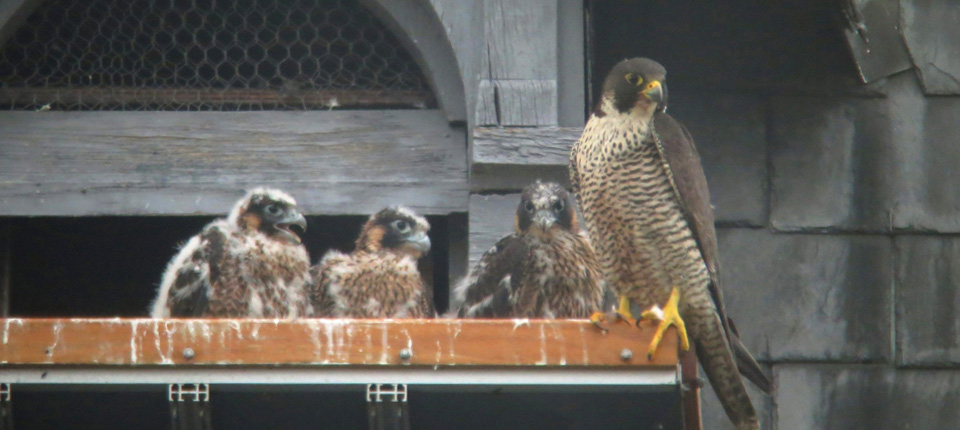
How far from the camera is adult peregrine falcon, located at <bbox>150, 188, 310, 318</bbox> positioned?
396 centimetres

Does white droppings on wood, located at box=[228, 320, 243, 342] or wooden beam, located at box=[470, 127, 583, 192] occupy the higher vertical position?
wooden beam, located at box=[470, 127, 583, 192]

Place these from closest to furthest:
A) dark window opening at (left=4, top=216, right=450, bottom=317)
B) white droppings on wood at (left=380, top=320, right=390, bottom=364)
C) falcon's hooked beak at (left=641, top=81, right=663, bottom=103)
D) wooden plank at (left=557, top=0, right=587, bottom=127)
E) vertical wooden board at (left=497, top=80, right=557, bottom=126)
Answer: white droppings on wood at (left=380, top=320, right=390, bottom=364) < falcon's hooked beak at (left=641, top=81, right=663, bottom=103) < vertical wooden board at (left=497, top=80, right=557, bottom=126) < wooden plank at (left=557, top=0, right=587, bottom=127) < dark window opening at (left=4, top=216, right=450, bottom=317)

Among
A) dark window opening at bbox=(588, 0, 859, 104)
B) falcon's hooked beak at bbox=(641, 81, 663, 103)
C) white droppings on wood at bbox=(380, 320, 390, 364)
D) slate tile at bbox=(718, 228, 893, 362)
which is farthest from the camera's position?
dark window opening at bbox=(588, 0, 859, 104)

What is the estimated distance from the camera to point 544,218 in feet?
13.6

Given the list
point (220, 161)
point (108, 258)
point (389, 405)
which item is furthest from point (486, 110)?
point (108, 258)

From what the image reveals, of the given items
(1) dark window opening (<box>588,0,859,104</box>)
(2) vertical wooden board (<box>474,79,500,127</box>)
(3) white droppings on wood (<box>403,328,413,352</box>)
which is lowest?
(3) white droppings on wood (<box>403,328,413,352</box>)

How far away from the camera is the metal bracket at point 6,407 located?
3035 mm

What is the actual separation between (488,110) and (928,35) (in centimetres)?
189

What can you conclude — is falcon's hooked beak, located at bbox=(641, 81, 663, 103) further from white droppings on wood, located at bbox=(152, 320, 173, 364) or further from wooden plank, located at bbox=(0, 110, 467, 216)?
white droppings on wood, located at bbox=(152, 320, 173, 364)

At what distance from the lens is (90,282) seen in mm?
5855

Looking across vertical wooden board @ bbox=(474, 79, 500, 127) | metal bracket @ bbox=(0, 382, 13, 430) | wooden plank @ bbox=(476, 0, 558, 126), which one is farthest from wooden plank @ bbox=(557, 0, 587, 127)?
metal bracket @ bbox=(0, 382, 13, 430)

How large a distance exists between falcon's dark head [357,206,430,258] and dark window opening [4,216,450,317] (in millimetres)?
807

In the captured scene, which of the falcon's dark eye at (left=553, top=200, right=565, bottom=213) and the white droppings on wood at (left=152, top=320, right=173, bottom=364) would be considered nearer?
the white droppings on wood at (left=152, top=320, right=173, bottom=364)

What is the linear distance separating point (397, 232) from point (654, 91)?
3.40 ft
